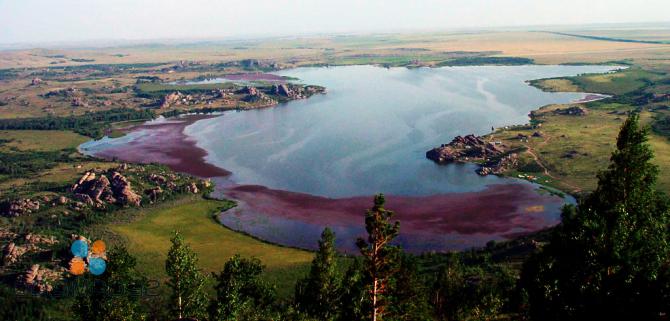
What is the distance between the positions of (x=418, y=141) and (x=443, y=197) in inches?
2011

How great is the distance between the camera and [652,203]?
112 ft

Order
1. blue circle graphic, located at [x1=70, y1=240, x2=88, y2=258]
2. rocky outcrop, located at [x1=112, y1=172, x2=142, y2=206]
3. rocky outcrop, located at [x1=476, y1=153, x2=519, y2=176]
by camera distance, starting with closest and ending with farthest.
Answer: blue circle graphic, located at [x1=70, y1=240, x2=88, y2=258] → rocky outcrop, located at [x1=112, y1=172, x2=142, y2=206] → rocky outcrop, located at [x1=476, y1=153, x2=519, y2=176]

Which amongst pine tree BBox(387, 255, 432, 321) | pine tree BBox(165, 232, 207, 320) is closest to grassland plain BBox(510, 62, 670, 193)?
pine tree BBox(387, 255, 432, 321)

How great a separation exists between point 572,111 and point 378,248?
576ft

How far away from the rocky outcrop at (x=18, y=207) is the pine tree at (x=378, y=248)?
95.8 m

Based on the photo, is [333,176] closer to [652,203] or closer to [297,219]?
[297,219]

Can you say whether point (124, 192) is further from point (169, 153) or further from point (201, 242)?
point (169, 153)

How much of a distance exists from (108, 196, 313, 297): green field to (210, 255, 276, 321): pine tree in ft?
61.8

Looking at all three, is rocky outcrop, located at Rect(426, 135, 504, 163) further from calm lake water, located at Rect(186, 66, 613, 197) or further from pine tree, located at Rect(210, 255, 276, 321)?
pine tree, located at Rect(210, 255, 276, 321)

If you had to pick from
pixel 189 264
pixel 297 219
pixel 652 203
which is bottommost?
pixel 297 219

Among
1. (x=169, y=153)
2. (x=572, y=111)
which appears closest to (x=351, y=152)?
(x=169, y=153)

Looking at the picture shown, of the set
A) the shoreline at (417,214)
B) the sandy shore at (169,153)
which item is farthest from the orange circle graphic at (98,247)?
the sandy shore at (169,153)

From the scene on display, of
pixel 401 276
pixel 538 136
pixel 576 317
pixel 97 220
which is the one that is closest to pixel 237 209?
pixel 97 220

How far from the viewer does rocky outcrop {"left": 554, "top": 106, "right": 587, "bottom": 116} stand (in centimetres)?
17976
